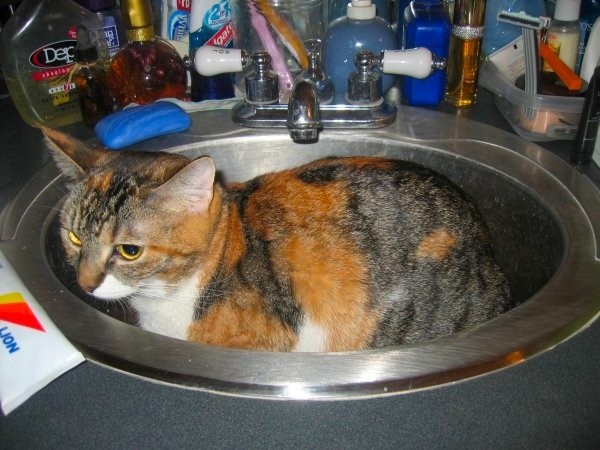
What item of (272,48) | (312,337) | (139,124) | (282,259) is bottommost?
(312,337)

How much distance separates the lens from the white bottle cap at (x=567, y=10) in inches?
56.4

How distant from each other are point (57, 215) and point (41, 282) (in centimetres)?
25

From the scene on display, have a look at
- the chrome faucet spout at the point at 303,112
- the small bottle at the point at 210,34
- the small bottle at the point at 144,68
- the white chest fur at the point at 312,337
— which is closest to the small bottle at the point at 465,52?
the chrome faucet spout at the point at 303,112

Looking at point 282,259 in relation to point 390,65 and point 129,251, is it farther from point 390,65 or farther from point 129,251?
point 390,65

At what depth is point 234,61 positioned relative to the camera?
4.44 feet

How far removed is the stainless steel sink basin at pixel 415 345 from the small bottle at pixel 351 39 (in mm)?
180

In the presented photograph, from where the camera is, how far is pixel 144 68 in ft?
5.12

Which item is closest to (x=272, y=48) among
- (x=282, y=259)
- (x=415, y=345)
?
(x=282, y=259)

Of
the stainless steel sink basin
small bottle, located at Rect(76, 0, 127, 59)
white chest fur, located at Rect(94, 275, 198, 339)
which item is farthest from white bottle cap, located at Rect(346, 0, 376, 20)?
white chest fur, located at Rect(94, 275, 198, 339)

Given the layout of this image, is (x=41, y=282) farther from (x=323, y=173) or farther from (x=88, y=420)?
(x=323, y=173)

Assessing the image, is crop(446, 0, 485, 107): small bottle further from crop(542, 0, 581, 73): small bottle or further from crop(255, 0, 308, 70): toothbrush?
crop(255, 0, 308, 70): toothbrush

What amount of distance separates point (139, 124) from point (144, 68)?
23 centimetres

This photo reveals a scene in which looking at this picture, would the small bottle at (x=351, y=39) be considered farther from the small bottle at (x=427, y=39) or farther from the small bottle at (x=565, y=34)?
the small bottle at (x=565, y=34)

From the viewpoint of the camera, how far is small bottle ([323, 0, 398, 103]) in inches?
58.6
